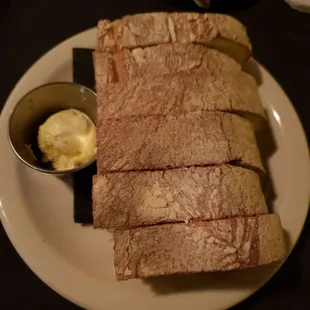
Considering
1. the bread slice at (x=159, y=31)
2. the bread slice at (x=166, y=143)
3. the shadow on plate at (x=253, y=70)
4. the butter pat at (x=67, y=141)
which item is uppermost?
the bread slice at (x=159, y=31)

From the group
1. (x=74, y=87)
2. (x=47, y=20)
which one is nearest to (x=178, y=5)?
(x=47, y=20)

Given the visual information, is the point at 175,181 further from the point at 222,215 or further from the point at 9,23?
the point at 9,23

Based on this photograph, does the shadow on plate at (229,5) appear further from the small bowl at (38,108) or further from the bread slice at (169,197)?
the bread slice at (169,197)

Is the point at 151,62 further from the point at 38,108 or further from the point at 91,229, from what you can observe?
the point at 91,229

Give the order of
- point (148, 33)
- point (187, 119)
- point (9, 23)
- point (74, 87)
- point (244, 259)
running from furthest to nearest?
point (9, 23) < point (74, 87) < point (148, 33) < point (187, 119) < point (244, 259)

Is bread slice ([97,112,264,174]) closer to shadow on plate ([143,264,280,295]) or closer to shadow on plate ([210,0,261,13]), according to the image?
shadow on plate ([143,264,280,295])

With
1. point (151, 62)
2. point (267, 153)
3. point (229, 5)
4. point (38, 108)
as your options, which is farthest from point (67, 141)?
point (229, 5)

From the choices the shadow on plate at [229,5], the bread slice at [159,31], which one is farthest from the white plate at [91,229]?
the shadow on plate at [229,5]
